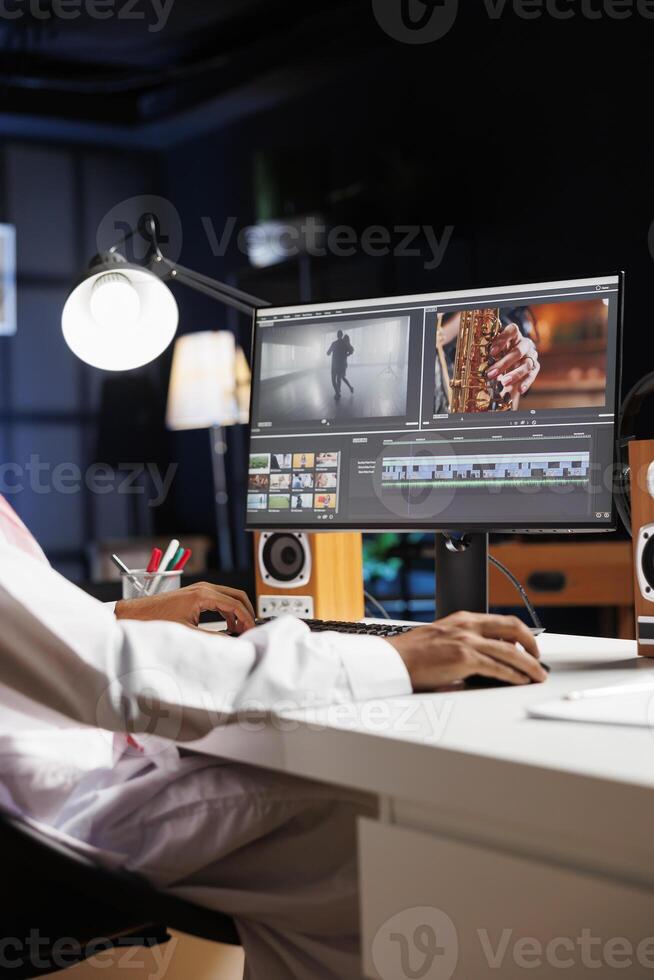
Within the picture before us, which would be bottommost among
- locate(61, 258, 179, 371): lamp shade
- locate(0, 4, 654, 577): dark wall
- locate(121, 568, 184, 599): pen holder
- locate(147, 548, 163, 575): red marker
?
locate(121, 568, 184, 599): pen holder

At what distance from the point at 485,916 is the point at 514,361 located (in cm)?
78

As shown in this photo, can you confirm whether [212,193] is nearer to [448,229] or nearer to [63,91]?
[63,91]

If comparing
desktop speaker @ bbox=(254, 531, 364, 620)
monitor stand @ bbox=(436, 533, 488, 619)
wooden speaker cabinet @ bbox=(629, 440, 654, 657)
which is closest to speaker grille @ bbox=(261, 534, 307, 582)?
desktop speaker @ bbox=(254, 531, 364, 620)

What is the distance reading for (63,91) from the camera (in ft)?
20.8

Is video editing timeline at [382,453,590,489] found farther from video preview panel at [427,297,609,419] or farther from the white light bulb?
the white light bulb

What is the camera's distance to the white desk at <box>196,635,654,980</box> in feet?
2.51

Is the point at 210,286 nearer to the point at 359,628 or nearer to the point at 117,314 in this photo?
the point at 117,314

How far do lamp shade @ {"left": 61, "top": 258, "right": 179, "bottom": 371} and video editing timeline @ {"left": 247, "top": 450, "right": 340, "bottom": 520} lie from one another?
12.8 inches

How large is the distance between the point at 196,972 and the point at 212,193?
5.60m

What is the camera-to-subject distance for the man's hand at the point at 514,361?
1419 millimetres

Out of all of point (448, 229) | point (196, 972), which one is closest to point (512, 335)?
point (196, 972)

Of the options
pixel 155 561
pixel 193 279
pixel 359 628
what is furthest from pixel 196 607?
pixel 193 279

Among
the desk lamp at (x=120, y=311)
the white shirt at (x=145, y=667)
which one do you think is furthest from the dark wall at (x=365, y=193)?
the white shirt at (x=145, y=667)

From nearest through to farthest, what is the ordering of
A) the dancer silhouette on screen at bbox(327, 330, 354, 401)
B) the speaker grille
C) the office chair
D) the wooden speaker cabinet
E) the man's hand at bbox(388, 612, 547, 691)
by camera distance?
the office chair, the man's hand at bbox(388, 612, 547, 691), the wooden speaker cabinet, the dancer silhouette on screen at bbox(327, 330, 354, 401), the speaker grille
